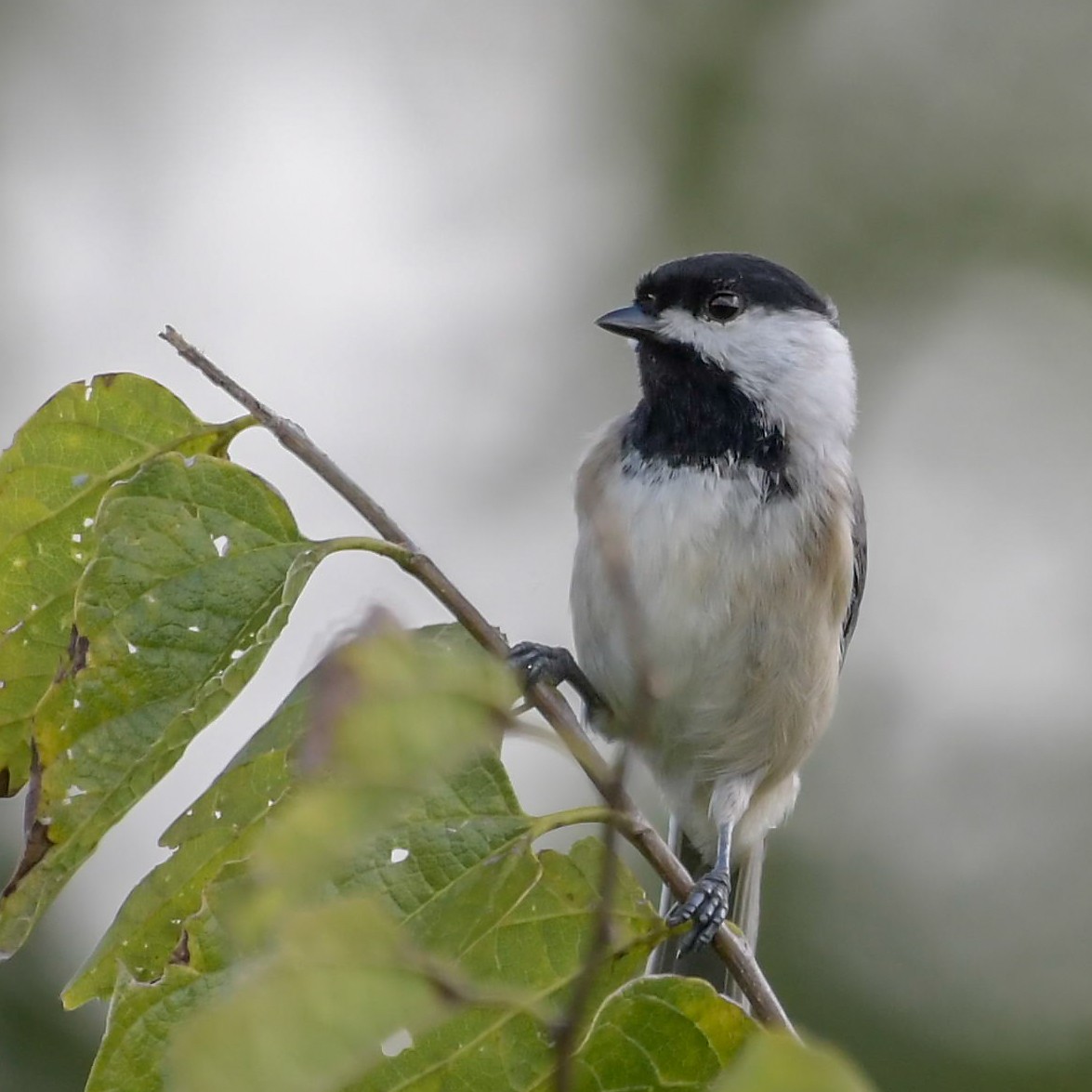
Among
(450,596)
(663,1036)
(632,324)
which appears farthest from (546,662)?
(663,1036)

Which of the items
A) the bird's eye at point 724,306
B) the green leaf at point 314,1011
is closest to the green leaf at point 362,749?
the green leaf at point 314,1011

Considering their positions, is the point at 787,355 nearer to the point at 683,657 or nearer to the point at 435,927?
the point at 683,657

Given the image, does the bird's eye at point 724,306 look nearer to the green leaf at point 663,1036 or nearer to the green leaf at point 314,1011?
the green leaf at point 663,1036

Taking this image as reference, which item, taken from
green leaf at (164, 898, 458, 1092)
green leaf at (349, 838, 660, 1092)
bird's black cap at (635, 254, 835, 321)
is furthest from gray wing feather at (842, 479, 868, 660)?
green leaf at (164, 898, 458, 1092)

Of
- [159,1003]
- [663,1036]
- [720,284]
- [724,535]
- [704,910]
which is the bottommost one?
[704,910]

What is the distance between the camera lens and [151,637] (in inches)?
57.7

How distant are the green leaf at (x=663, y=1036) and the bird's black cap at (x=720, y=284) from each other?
A: 195 centimetres

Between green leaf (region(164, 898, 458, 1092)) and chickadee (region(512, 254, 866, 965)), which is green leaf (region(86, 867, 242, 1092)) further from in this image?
chickadee (region(512, 254, 866, 965))

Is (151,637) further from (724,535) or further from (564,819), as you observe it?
(724,535)

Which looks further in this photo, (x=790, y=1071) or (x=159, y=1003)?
(x=159, y=1003)

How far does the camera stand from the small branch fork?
158 cm

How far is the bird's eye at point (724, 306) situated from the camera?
10.3 feet

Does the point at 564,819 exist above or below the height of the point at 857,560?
above

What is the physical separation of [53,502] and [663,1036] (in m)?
0.81
